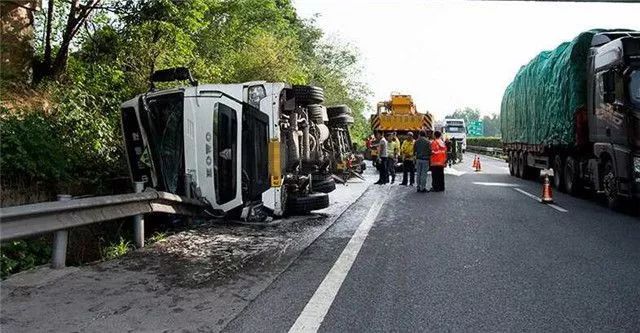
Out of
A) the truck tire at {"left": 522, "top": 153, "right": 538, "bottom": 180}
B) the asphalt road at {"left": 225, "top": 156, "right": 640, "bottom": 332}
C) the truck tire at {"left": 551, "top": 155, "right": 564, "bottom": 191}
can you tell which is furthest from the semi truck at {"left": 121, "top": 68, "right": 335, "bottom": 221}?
the truck tire at {"left": 522, "top": 153, "right": 538, "bottom": 180}

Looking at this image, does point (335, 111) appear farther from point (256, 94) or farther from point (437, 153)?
point (256, 94)

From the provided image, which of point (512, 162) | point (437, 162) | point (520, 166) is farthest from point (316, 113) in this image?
point (512, 162)

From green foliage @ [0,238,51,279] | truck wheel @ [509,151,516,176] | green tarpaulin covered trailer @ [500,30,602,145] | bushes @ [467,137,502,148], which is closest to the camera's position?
green foliage @ [0,238,51,279]

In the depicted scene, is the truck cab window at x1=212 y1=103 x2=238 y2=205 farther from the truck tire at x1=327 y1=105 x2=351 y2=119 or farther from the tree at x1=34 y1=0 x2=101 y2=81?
the truck tire at x1=327 y1=105 x2=351 y2=119

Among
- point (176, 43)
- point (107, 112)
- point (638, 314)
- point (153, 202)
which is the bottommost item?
point (638, 314)

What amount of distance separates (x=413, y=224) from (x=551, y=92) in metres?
7.94

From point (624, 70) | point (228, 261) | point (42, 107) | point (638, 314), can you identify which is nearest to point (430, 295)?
point (638, 314)

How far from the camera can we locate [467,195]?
13.9 metres

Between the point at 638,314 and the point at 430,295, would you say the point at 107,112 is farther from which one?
the point at 638,314

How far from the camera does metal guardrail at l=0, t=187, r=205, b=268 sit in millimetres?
4480

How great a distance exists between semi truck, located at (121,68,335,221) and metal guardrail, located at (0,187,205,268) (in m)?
1.10

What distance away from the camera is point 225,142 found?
7977 millimetres

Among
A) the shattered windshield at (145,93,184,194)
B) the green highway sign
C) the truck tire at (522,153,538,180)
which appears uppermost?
the green highway sign

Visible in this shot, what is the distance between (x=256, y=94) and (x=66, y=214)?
376cm
